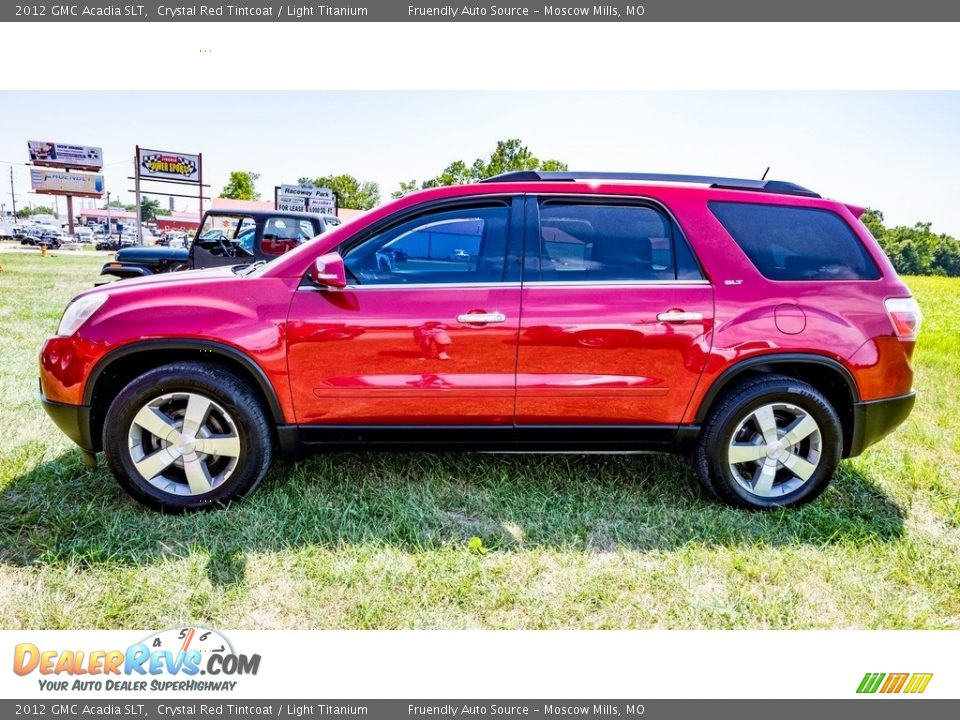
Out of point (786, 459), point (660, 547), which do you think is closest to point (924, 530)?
point (786, 459)

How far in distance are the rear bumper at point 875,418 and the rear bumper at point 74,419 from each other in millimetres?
4080

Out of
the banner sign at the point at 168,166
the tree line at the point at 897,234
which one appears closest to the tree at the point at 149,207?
the tree line at the point at 897,234

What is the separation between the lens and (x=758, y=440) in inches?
124

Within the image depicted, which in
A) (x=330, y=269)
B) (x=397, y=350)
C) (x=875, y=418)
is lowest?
(x=875, y=418)

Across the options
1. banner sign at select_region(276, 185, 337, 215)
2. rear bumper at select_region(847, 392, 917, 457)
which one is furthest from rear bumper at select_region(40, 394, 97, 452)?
banner sign at select_region(276, 185, 337, 215)

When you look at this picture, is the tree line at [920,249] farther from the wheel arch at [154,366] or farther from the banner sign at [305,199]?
the wheel arch at [154,366]

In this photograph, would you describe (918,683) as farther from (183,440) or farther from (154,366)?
(154,366)

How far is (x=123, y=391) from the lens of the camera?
9.60ft

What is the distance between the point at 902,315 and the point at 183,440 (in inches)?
151

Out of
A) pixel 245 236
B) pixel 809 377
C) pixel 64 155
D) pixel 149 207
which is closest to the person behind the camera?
pixel 809 377

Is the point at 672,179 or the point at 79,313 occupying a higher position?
the point at 672,179

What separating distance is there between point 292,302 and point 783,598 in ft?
8.75

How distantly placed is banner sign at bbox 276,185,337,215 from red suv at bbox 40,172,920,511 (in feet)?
71.9

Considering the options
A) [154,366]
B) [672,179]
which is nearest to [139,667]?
[154,366]
